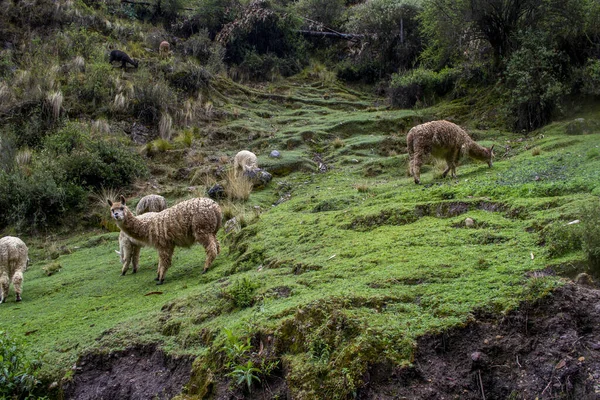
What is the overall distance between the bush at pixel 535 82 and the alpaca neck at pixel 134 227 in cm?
1194

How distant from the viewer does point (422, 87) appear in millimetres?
21578

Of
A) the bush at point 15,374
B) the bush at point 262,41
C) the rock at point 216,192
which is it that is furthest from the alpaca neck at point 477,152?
the bush at point 262,41

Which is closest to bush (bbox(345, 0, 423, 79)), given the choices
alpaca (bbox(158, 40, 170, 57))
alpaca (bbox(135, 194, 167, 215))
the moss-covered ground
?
alpaca (bbox(158, 40, 170, 57))

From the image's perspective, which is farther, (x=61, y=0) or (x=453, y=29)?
(x=61, y=0)

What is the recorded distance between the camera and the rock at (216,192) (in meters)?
13.3

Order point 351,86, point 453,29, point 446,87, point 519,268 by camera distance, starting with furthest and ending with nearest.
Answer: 1. point 351,86
2. point 446,87
3. point 453,29
4. point 519,268

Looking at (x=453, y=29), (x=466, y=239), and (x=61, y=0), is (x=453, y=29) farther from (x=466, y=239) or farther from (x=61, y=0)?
(x=61, y=0)

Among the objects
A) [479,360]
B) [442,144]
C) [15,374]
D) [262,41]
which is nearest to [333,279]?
[479,360]

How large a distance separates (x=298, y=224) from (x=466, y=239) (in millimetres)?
3389

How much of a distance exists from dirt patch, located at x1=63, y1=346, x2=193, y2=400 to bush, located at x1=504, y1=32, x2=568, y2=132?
44.0ft

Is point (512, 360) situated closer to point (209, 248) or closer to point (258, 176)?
point (209, 248)

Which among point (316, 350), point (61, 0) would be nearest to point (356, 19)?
point (61, 0)

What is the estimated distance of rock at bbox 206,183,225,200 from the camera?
13266 mm

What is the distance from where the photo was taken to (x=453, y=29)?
1816cm
